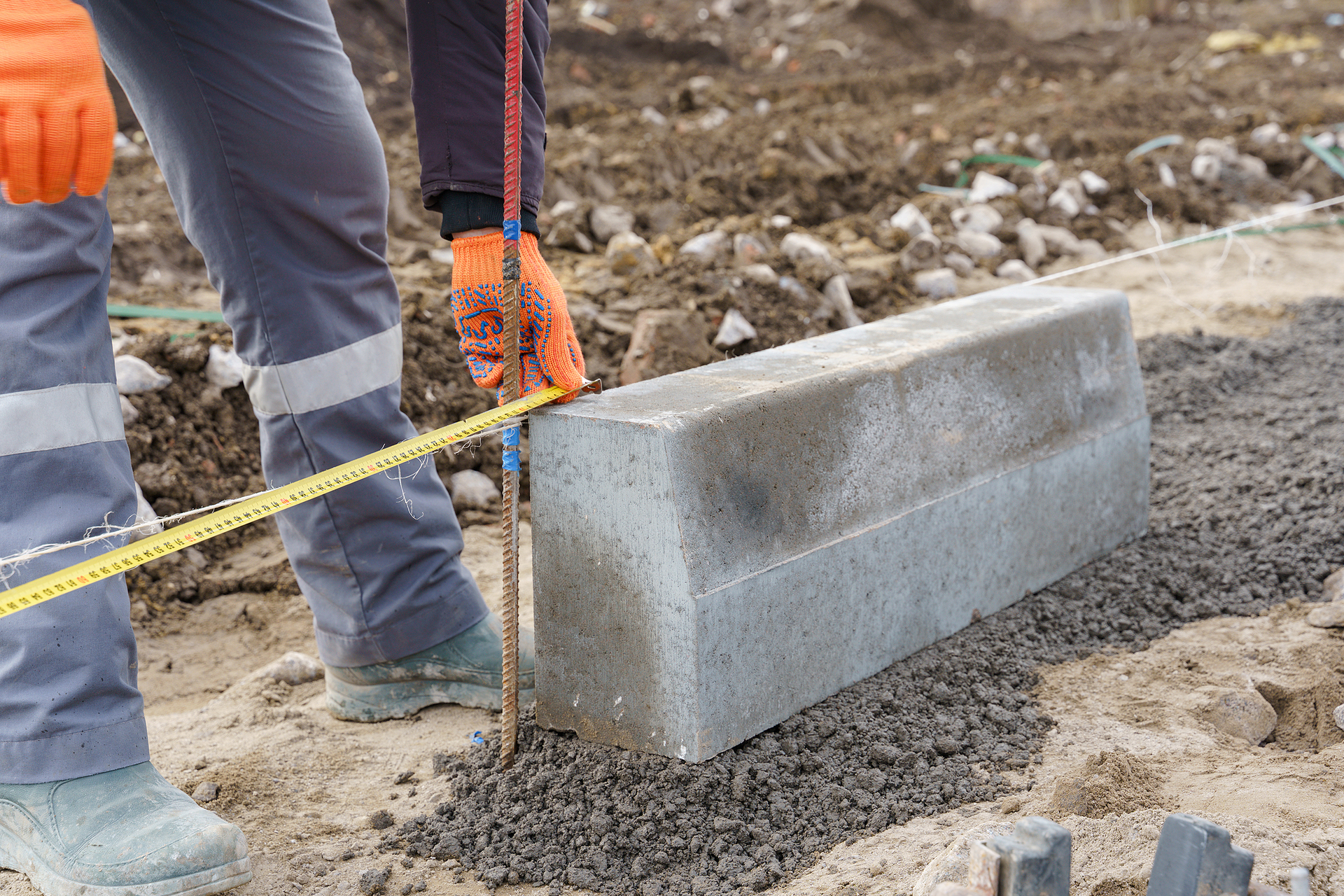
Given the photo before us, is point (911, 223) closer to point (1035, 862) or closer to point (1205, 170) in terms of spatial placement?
point (1205, 170)

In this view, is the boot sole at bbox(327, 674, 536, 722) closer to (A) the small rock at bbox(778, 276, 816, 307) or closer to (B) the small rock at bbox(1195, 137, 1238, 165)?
(A) the small rock at bbox(778, 276, 816, 307)

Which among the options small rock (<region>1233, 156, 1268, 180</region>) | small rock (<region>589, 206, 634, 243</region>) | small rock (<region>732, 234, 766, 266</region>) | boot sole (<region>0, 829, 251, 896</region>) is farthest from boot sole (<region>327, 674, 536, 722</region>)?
small rock (<region>1233, 156, 1268, 180</region>)

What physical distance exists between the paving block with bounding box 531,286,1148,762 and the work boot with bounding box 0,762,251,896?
65 cm

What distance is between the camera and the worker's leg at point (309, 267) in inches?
82.9

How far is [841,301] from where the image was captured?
4.91 m

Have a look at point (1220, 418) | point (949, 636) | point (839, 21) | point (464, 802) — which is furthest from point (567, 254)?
point (839, 21)

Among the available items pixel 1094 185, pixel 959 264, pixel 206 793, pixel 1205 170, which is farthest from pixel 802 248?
pixel 1205 170

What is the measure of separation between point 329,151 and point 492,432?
2.29 ft

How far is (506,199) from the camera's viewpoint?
1.95 meters

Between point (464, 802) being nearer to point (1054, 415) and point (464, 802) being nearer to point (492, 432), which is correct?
point (492, 432)

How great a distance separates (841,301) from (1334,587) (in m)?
2.54

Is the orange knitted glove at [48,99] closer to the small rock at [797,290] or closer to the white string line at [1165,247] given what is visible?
the white string line at [1165,247]

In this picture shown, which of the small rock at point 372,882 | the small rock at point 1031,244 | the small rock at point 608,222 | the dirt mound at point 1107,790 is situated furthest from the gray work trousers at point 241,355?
the small rock at point 1031,244

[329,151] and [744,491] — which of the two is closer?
[744,491]
